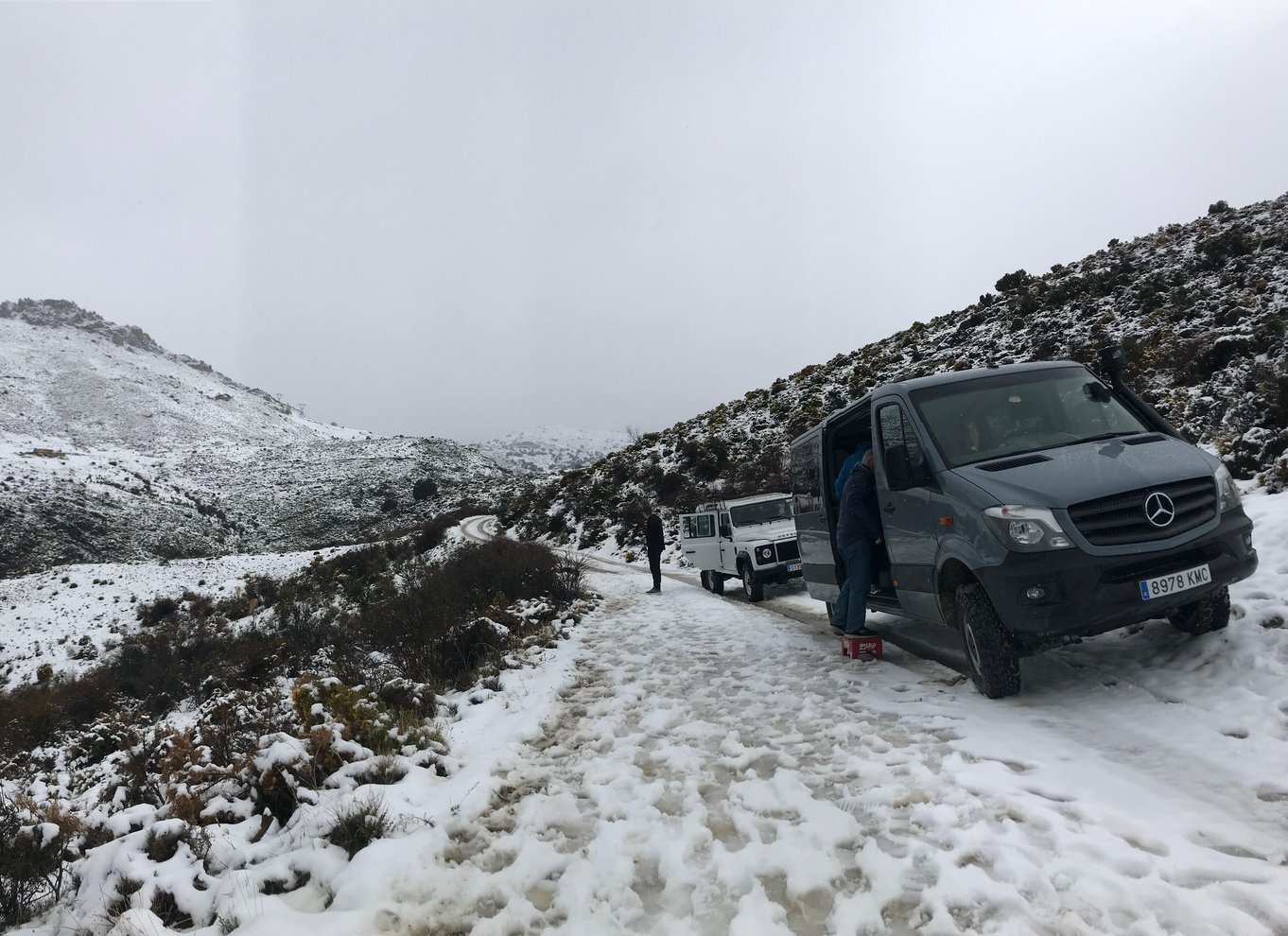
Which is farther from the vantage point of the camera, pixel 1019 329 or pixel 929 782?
pixel 1019 329

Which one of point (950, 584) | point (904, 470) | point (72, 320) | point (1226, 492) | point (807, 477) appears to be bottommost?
point (950, 584)

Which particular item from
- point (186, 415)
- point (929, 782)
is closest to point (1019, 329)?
point (929, 782)

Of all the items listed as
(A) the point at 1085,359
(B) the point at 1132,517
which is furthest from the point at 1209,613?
(A) the point at 1085,359

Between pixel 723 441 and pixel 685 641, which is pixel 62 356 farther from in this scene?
pixel 685 641

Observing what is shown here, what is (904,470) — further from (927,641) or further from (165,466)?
(165,466)

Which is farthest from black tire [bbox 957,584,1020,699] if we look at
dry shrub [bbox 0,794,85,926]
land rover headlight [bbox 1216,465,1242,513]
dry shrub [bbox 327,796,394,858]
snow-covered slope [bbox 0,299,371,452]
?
snow-covered slope [bbox 0,299,371,452]

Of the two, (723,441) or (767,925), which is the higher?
(723,441)

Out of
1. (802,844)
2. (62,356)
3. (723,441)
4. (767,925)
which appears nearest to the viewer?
(767,925)

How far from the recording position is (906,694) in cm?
557

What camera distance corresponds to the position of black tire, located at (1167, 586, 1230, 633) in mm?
4801

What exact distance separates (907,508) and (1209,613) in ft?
7.04

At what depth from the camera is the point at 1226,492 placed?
4.63 meters

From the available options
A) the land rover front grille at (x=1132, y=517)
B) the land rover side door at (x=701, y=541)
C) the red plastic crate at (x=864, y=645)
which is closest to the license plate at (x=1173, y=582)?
the land rover front grille at (x=1132, y=517)

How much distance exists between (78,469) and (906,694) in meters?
76.4
